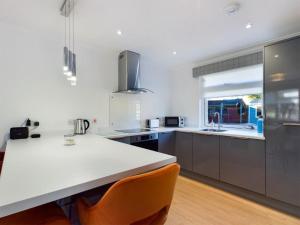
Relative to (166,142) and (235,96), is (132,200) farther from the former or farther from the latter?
(235,96)

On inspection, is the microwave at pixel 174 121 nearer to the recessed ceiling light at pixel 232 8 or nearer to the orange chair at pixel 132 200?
the recessed ceiling light at pixel 232 8

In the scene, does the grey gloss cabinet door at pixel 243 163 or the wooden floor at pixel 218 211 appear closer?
the wooden floor at pixel 218 211

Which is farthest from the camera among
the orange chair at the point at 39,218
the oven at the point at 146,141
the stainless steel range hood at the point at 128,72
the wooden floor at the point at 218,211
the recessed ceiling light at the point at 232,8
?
the stainless steel range hood at the point at 128,72

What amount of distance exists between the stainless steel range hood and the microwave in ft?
3.42

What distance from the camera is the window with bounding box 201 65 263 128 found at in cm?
291

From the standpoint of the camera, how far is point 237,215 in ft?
6.68

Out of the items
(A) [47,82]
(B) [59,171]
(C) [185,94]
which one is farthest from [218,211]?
(A) [47,82]

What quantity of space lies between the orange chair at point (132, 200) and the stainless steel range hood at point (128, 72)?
92.9 inches

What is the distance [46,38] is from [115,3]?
1356mm

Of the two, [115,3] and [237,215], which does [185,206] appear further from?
[115,3]

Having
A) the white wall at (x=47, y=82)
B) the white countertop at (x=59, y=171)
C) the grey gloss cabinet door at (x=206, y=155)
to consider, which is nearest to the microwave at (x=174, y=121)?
the grey gloss cabinet door at (x=206, y=155)

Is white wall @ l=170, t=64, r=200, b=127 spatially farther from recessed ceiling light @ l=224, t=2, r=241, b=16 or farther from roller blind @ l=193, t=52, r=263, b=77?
recessed ceiling light @ l=224, t=2, r=241, b=16

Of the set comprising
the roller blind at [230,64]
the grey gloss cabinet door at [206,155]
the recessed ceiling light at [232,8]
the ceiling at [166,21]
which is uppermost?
the ceiling at [166,21]

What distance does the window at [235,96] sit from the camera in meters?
2.91
